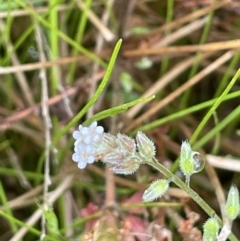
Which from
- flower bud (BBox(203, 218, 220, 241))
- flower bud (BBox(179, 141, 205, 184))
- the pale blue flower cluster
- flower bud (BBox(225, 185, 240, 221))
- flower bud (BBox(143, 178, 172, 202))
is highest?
the pale blue flower cluster

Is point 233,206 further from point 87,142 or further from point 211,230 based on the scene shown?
point 87,142

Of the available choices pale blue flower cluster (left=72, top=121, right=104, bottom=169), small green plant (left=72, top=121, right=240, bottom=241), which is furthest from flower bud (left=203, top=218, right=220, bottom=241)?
pale blue flower cluster (left=72, top=121, right=104, bottom=169)

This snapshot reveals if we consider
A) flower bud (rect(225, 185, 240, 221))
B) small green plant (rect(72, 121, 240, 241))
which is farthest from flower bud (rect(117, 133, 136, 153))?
flower bud (rect(225, 185, 240, 221))

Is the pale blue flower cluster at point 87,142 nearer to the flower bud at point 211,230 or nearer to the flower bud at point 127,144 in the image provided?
the flower bud at point 127,144

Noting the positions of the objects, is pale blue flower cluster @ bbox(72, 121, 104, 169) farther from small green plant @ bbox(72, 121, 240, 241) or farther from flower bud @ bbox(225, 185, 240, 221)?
flower bud @ bbox(225, 185, 240, 221)

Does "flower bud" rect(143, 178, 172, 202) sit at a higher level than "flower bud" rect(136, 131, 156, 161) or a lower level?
lower

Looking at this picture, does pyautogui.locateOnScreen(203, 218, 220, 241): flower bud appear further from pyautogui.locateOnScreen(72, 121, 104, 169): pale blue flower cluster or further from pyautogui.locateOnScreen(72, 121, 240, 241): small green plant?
pyautogui.locateOnScreen(72, 121, 104, 169): pale blue flower cluster

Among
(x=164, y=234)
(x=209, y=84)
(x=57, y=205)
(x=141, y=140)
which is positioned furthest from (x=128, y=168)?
(x=209, y=84)

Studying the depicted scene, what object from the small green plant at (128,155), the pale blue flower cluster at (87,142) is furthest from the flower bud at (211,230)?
the pale blue flower cluster at (87,142)

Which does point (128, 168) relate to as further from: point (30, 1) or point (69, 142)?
point (30, 1)
